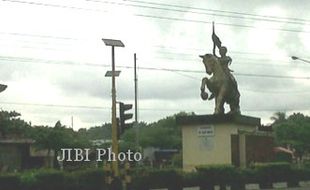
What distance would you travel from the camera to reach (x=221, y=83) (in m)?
42.1

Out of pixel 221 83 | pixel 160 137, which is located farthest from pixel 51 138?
pixel 160 137

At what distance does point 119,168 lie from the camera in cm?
2475

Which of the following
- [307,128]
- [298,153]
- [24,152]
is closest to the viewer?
[24,152]

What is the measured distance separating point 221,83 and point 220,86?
0.69 ft

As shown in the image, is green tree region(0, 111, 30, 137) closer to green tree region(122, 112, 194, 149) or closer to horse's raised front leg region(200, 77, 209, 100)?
horse's raised front leg region(200, 77, 209, 100)

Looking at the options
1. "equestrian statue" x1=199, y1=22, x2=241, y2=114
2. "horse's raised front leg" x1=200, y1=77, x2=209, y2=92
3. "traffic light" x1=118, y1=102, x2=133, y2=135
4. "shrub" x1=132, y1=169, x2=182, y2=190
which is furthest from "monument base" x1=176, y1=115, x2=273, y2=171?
"traffic light" x1=118, y1=102, x2=133, y2=135

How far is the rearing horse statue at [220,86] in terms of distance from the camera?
42031mm

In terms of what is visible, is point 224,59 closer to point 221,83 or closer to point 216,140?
point 221,83

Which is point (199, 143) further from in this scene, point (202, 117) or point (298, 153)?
point (298, 153)

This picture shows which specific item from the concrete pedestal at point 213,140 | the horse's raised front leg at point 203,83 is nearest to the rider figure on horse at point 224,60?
the horse's raised front leg at point 203,83

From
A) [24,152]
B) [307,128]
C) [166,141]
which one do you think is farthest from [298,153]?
[24,152]

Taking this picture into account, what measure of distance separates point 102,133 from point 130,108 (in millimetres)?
101811

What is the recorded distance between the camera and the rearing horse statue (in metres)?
42.0

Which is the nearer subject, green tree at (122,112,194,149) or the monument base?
the monument base
